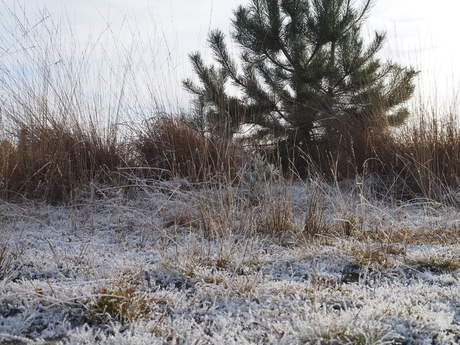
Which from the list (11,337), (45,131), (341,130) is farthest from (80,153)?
(341,130)

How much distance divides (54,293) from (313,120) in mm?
5623

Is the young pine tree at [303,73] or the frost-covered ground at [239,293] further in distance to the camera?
the young pine tree at [303,73]

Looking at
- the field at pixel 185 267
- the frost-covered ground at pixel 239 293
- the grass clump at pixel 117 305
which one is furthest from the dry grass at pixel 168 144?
the grass clump at pixel 117 305

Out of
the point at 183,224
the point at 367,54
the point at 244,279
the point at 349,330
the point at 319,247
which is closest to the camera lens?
the point at 349,330

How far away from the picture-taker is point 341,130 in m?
6.04

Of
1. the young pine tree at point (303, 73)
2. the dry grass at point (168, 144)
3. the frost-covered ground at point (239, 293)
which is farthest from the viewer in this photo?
the young pine tree at point (303, 73)

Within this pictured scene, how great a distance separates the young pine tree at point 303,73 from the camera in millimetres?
6676

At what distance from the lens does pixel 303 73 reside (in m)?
6.89

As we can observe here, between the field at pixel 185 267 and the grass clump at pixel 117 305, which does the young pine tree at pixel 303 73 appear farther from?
the grass clump at pixel 117 305

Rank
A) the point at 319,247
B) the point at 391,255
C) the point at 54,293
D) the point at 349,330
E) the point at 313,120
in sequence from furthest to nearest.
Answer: the point at 313,120, the point at 319,247, the point at 391,255, the point at 54,293, the point at 349,330

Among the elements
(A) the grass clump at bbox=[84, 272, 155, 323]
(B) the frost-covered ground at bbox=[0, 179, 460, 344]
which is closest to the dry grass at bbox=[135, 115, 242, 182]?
(B) the frost-covered ground at bbox=[0, 179, 460, 344]

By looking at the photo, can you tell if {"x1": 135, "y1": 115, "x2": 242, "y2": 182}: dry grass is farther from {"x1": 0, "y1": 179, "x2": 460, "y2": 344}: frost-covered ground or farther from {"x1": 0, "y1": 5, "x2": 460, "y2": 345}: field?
{"x1": 0, "y1": 179, "x2": 460, "y2": 344}: frost-covered ground

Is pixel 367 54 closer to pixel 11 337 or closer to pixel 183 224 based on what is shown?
pixel 183 224

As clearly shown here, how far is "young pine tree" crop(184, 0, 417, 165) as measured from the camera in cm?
668
